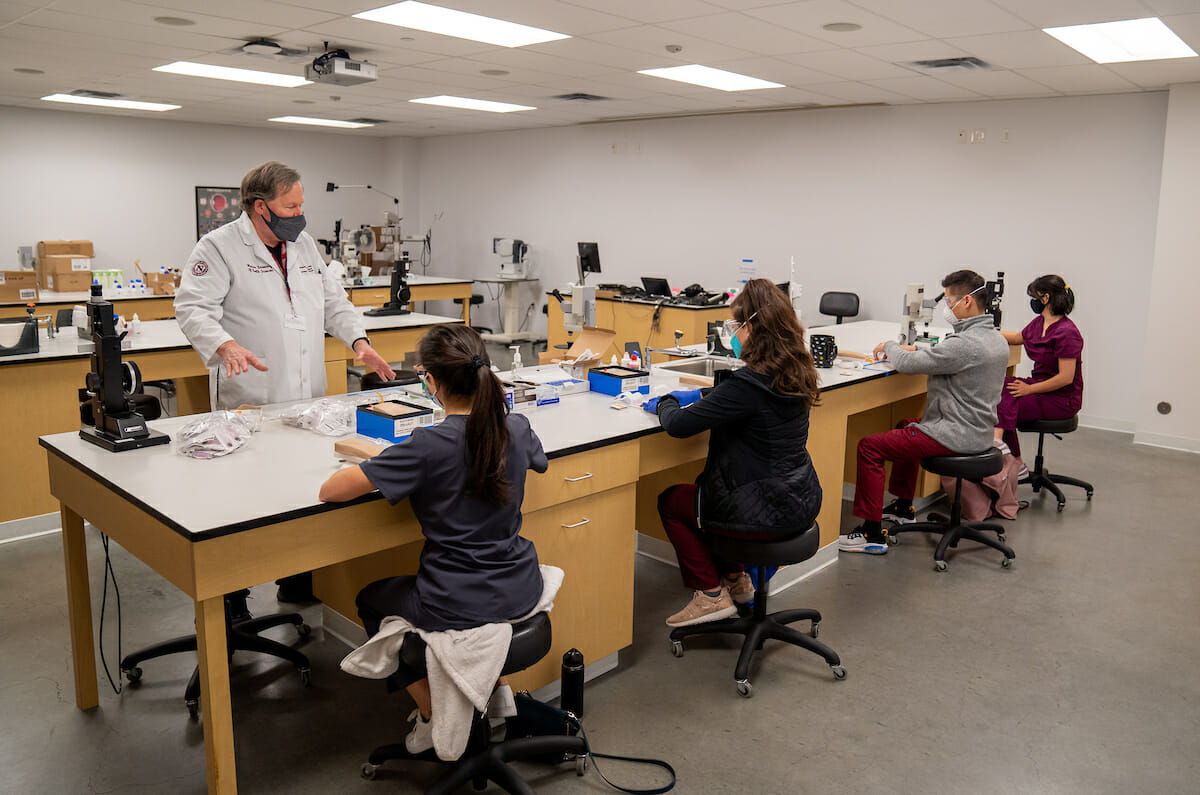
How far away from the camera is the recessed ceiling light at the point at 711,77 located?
5957mm

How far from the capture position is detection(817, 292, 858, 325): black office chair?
7.30 metres

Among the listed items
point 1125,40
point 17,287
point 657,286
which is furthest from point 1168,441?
point 17,287

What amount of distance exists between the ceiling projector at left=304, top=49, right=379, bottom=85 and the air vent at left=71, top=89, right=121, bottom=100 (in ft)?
10.9

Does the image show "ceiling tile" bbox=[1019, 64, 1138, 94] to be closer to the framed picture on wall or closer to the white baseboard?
the white baseboard

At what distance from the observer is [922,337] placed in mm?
4934

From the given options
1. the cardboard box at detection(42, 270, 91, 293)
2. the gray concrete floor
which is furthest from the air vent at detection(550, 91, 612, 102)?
the gray concrete floor

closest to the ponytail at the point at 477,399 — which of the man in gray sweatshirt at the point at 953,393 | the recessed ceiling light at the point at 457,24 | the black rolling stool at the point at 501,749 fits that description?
the black rolling stool at the point at 501,749

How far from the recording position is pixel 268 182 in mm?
2980

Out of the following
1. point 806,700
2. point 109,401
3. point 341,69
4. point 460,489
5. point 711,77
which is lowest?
point 806,700

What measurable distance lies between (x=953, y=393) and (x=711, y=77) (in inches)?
139

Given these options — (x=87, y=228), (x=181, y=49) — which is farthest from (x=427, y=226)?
(x=181, y=49)

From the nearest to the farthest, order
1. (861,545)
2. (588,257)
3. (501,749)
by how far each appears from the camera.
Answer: (501,749), (861,545), (588,257)

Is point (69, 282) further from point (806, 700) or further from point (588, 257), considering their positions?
point (806, 700)

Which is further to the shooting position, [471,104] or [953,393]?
[471,104]
